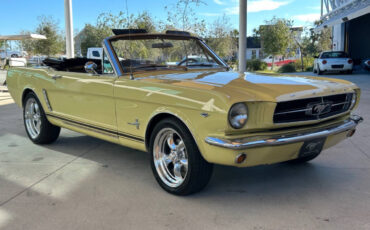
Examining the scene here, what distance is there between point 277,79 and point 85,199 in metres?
2.07

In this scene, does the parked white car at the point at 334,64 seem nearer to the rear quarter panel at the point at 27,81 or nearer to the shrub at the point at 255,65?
the shrub at the point at 255,65

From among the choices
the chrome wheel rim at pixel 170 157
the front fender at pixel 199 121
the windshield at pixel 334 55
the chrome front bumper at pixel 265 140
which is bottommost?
the chrome wheel rim at pixel 170 157

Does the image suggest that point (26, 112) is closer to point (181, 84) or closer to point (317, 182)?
point (181, 84)

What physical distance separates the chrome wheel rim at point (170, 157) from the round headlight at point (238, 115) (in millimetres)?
610

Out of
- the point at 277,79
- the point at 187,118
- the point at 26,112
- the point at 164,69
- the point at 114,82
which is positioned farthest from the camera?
the point at 26,112

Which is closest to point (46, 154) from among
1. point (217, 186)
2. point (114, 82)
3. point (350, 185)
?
point (114, 82)

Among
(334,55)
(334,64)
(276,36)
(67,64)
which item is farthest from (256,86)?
(276,36)

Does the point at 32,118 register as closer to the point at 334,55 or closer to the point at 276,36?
the point at 334,55

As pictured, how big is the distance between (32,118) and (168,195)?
2991 millimetres

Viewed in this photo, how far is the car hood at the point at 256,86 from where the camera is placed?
9.26 ft

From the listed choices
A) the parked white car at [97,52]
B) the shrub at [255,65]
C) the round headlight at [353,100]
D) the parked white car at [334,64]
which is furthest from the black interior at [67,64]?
the shrub at [255,65]

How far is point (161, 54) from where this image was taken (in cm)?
424

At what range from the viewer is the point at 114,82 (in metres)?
3.70

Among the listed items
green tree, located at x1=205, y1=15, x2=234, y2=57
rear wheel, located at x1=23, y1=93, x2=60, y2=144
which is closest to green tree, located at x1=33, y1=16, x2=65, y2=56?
green tree, located at x1=205, y1=15, x2=234, y2=57
